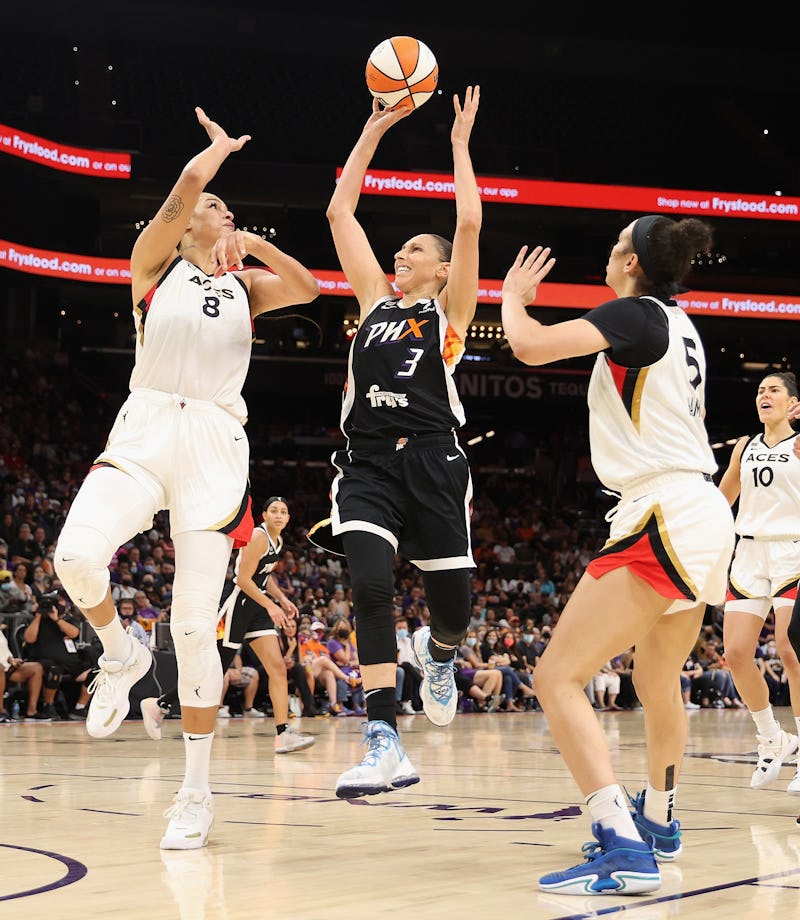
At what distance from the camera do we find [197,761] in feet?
16.4

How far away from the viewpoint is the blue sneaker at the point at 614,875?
3.91m

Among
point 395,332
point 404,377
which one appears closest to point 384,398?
point 404,377

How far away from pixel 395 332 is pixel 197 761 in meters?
2.02

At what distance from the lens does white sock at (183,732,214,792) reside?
496 centimetres

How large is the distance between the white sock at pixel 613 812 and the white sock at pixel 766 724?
3687mm

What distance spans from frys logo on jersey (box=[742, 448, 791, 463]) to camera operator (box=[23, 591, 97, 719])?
7968 mm

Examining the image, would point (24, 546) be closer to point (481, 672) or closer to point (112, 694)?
point (481, 672)

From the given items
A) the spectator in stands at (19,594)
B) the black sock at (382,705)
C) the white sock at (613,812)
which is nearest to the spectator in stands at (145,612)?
the spectator in stands at (19,594)

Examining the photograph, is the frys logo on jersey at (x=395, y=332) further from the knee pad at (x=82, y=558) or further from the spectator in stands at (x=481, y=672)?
the spectator in stands at (x=481, y=672)

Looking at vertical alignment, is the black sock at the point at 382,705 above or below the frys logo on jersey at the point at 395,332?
below

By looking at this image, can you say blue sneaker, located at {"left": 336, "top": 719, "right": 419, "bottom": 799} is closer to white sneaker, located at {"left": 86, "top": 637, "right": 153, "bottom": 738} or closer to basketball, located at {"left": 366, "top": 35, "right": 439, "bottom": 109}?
white sneaker, located at {"left": 86, "top": 637, "right": 153, "bottom": 738}

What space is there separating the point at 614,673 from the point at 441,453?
47.2 ft

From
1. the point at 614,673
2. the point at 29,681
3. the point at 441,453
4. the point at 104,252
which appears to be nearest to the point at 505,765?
the point at 441,453

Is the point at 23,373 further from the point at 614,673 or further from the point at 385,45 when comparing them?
the point at 385,45
